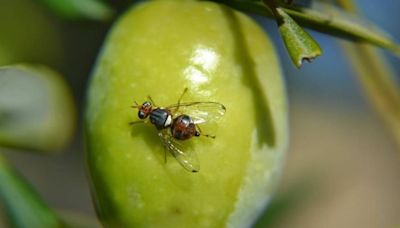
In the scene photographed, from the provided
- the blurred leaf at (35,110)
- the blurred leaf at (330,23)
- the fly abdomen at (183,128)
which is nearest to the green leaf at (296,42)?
the blurred leaf at (330,23)

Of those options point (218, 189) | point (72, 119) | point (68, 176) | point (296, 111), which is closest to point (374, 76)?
point (218, 189)

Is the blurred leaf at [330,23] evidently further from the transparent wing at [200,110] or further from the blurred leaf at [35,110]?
the blurred leaf at [35,110]

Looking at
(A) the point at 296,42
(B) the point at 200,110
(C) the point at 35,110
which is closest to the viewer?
(A) the point at 296,42

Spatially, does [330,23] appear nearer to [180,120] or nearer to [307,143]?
[180,120]

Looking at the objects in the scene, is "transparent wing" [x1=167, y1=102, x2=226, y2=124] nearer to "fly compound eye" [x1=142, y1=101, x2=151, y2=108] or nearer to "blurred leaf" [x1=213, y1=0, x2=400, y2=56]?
"fly compound eye" [x1=142, y1=101, x2=151, y2=108]

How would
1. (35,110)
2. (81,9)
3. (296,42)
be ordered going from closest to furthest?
1. (296,42)
2. (81,9)
3. (35,110)

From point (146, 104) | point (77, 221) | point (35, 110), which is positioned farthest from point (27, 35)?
point (146, 104)
